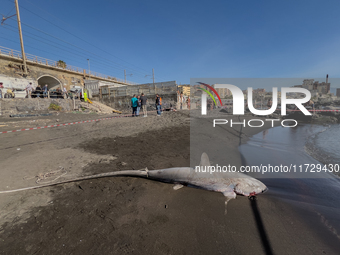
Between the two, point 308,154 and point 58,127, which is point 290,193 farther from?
point 58,127

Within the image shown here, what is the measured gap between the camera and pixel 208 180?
3.37m

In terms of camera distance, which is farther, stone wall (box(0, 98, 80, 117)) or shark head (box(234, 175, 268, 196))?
stone wall (box(0, 98, 80, 117))

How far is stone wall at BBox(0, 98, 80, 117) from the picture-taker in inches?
A: 536

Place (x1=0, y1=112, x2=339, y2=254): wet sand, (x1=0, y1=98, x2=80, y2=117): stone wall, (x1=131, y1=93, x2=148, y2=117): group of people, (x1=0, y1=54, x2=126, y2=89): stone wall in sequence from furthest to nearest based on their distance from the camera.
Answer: (x1=0, y1=54, x2=126, y2=89): stone wall < (x1=0, y1=98, x2=80, y2=117): stone wall < (x1=131, y1=93, x2=148, y2=117): group of people < (x1=0, y1=112, x2=339, y2=254): wet sand

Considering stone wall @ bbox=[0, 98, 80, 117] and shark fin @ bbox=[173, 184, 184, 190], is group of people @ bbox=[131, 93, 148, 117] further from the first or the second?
shark fin @ bbox=[173, 184, 184, 190]

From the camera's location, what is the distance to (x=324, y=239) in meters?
2.17

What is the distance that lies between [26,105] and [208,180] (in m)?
19.5

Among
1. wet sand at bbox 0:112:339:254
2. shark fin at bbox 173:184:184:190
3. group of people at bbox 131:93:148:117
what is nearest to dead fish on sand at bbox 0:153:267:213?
shark fin at bbox 173:184:184:190

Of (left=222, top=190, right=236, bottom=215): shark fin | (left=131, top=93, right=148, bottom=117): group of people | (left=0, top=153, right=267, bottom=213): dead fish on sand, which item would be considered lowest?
(left=222, top=190, right=236, bottom=215): shark fin

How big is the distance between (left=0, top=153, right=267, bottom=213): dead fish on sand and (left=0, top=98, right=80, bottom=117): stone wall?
15.9 metres

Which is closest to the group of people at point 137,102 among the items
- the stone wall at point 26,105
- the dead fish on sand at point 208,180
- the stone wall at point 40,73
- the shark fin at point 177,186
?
the stone wall at point 26,105

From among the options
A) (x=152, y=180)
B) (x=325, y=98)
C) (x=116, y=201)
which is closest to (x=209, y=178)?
(x=152, y=180)

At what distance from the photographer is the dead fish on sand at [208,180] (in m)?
3.17

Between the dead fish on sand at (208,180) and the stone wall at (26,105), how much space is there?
15.9 m
